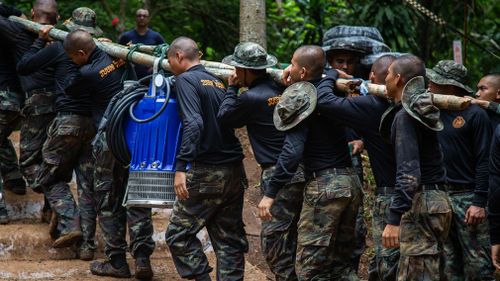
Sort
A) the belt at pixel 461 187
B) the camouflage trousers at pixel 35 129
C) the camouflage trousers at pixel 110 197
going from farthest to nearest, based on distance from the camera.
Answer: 1. the camouflage trousers at pixel 35 129
2. the camouflage trousers at pixel 110 197
3. the belt at pixel 461 187

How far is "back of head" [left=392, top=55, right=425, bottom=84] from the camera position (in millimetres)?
5836

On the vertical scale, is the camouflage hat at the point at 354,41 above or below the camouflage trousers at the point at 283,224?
above

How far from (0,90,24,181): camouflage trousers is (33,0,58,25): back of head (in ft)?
2.96

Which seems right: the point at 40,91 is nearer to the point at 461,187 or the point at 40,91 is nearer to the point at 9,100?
the point at 9,100

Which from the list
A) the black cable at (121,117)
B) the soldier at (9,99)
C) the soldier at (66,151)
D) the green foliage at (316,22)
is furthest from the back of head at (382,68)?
the green foliage at (316,22)

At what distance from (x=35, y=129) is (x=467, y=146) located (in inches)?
181

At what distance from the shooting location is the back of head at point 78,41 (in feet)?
26.5

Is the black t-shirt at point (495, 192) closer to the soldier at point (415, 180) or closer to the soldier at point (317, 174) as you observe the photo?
the soldier at point (415, 180)

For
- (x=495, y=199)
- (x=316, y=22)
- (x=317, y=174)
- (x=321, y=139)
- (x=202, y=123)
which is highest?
(x=316, y=22)

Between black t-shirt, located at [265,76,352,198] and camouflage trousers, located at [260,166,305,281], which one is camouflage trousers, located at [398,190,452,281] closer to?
black t-shirt, located at [265,76,352,198]

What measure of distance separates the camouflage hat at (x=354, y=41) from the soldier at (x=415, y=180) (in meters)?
2.18

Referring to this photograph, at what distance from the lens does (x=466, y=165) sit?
280 inches

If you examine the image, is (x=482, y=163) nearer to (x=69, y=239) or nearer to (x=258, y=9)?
(x=69, y=239)

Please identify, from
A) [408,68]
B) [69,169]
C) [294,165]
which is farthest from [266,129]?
[69,169]
